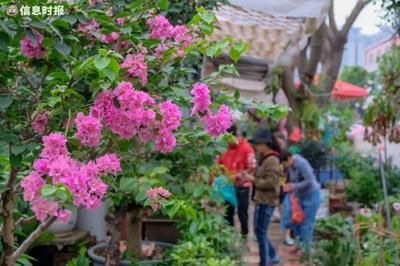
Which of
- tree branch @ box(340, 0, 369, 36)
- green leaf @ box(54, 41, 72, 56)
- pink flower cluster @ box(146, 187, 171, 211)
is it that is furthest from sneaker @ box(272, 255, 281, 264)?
tree branch @ box(340, 0, 369, 36)

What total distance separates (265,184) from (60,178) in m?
3.86

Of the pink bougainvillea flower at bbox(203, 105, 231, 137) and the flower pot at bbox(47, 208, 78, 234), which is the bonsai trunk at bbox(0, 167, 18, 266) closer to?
Result: the pink bougainvillea flower at bbox(203, 105, 231, 137)

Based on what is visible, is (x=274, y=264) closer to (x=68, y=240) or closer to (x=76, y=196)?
(x=68, y=240)

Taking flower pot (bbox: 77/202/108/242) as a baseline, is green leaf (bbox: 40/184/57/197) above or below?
above

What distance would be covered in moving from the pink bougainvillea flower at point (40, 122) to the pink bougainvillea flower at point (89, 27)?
0.43 metres

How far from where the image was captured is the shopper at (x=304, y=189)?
6309 mm

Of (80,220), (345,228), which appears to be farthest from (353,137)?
(80,220)

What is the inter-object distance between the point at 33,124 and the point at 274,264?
14.0ft

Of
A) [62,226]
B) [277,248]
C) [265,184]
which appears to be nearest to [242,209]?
[277,248]

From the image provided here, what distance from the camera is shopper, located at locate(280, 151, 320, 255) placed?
631 centimetres

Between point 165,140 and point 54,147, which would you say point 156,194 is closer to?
point 165,140

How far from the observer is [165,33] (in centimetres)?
259

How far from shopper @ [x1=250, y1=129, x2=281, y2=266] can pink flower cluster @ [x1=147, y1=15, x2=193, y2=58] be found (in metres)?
3.08

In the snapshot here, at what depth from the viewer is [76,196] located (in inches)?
74.6
